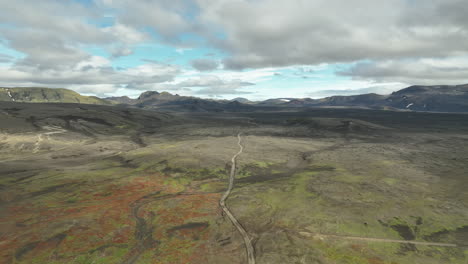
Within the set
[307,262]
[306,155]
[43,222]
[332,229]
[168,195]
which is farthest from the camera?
[306,155]

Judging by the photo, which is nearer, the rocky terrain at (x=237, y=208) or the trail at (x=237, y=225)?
the trail at (x=237, y=225)

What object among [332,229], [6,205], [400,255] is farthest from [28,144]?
[400,255]

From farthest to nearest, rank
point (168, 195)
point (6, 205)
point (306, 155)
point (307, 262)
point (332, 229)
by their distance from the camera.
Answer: point (306, 155) < point (168, 195) < point (6, 205) < point (332, 229) < point (307, 262)

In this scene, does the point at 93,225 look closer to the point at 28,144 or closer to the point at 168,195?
the point at 168,195

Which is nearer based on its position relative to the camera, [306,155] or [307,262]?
[307,262]

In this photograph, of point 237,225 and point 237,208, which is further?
point 237,208

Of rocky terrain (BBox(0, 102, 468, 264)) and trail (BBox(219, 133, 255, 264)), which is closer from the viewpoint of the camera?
trail (BBox(219, 133, 255, 264))

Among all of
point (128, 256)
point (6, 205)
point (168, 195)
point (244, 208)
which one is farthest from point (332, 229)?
point (6, 205)

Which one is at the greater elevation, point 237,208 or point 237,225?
point 237,208

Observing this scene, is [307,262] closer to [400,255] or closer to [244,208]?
[400,255]
